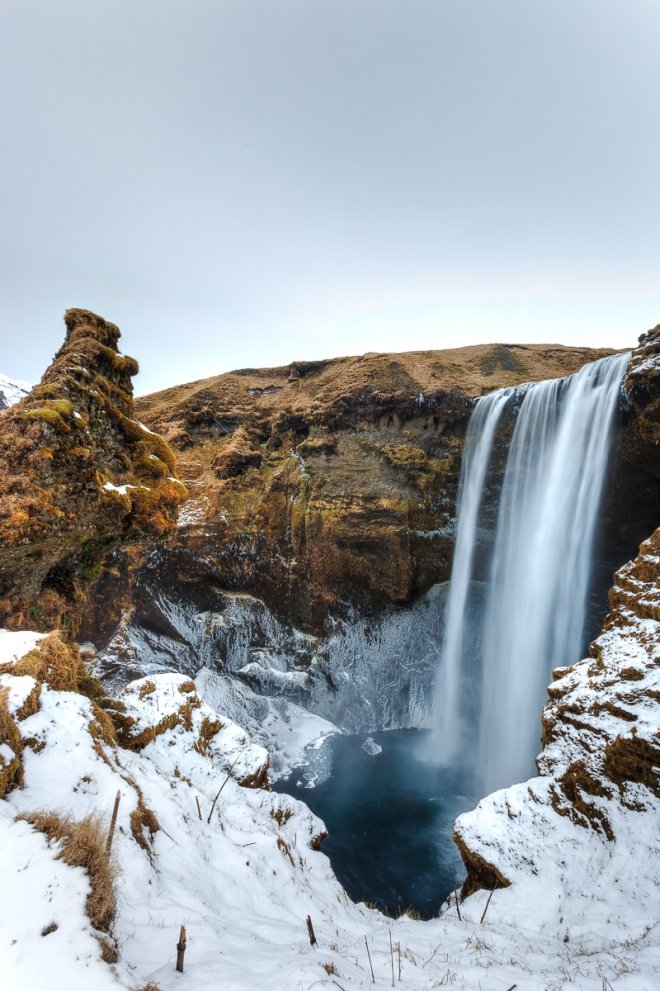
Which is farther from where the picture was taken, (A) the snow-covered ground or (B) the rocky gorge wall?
(B) the rocky gorge wall

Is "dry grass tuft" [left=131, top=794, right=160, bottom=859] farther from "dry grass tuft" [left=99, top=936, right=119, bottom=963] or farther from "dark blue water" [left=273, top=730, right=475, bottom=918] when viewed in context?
"dark blue water" [left=273, top=730, right=475, bottom=918]

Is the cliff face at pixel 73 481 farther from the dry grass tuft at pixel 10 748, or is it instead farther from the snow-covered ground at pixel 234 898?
the dry grass tuft at pixel 10 748

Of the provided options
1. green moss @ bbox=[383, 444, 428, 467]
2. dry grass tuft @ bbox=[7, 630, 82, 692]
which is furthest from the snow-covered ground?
green moss @ bbox=[383, 444, 428, 467]

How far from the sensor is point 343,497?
1839cm

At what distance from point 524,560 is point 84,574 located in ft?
48.6

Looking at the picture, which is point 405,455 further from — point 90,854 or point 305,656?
point 90,854

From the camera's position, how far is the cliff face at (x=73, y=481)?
7387mm

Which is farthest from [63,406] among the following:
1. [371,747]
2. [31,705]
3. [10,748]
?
[371,747]

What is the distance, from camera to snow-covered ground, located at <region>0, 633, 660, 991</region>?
2.95 metres

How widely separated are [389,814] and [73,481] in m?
13.5

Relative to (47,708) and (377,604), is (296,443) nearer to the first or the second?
(377,604)

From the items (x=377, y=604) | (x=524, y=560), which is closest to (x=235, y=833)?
(x=377, y=604)

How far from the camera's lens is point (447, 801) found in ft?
43.2

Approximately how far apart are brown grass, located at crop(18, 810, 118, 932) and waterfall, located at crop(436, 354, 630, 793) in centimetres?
1437
